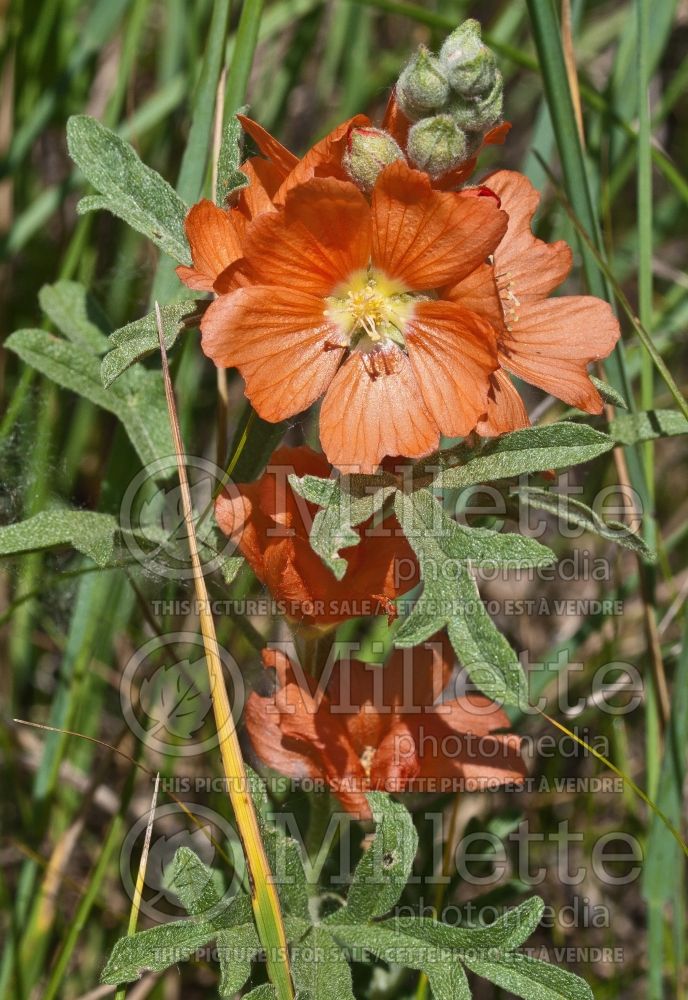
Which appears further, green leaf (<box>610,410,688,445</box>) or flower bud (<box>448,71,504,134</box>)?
green leaf (<box>610,410,688,445</box>)

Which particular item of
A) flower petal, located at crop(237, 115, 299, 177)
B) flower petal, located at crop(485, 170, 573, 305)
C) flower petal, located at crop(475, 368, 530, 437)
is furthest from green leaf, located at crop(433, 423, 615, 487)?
flower petal, located at crop(237, 115, 299, 177)

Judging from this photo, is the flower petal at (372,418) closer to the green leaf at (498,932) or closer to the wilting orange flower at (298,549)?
the wilting orange flower at (298,549)

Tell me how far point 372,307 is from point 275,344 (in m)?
0.16

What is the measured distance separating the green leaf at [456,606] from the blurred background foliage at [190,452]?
39 cm

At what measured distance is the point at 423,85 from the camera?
1367mm

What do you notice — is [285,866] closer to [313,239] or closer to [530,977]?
[530,977]

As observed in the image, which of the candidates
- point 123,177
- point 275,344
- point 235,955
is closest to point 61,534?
point 275,344

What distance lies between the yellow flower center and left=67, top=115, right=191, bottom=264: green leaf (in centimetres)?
25

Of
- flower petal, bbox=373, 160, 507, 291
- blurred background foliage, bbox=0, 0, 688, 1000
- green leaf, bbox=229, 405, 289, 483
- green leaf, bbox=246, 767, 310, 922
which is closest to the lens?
flower petal, bbox=373, 160, 507, 291

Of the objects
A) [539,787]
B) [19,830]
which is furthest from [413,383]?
[19,830]

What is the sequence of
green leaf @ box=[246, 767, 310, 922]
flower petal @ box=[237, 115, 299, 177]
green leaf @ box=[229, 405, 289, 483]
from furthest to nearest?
green leaf @ box=[229, 405, 289, 483], green leaf @ box=[246, 767, 310, 922], flower petal @ box=[237, 115, 299, 177]

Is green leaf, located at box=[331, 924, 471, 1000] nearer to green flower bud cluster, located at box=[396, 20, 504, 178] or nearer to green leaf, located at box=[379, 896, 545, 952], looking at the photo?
green leaf, located at box=[379, 896, 545, 952]

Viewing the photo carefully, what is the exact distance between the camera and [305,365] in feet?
4.82

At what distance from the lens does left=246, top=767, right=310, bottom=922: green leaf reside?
60.5 inches
